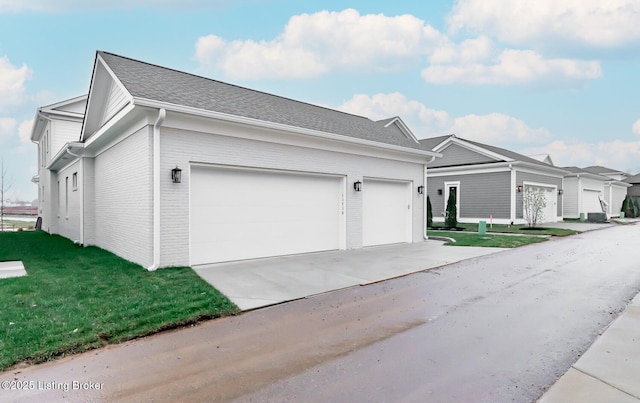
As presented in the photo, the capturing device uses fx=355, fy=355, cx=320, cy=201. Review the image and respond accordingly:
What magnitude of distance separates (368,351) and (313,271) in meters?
4.16

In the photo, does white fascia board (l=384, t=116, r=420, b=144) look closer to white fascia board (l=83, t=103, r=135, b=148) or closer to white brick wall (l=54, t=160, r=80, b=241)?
white fascia board (l=83, t=103, r=135, b=148)

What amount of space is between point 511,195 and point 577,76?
26.0ft

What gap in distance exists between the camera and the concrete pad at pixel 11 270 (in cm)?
723

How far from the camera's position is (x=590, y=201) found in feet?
97.9

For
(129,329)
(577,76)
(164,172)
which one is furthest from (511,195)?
(129,329)

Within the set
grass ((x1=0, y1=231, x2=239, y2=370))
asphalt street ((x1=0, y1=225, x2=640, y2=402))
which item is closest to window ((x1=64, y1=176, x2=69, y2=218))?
grass ((x1=0, y1=231, x2=239, y2=370))

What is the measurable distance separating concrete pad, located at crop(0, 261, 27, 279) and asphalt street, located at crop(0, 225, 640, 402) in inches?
203

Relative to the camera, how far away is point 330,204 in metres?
11.0

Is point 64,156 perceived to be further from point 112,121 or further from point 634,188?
point 634,188

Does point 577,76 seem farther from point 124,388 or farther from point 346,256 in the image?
point 124,388

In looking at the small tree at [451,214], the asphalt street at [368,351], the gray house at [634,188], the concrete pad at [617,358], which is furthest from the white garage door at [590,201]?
the concrete pad at [617,358]

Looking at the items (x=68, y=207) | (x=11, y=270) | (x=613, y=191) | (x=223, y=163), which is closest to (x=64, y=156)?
(x=68, y=207)

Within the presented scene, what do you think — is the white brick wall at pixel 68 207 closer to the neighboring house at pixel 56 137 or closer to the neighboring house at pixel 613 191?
the neighboring house at pixel 56 137

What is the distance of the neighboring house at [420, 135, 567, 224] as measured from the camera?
68.1 feet
